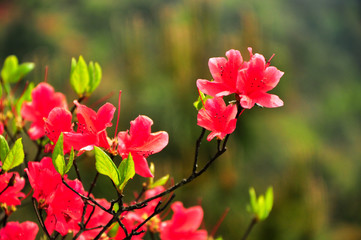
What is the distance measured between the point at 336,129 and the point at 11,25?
3.76 metres

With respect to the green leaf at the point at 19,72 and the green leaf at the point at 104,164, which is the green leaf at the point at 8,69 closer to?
the green leaf at the point at 19,72

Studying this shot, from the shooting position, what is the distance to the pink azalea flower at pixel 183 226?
49 cm

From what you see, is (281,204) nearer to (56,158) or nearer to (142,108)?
(142,108)

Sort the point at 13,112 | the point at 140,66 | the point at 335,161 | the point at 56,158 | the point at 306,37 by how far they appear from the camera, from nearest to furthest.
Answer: the point at 56,158 < the point at 13,112 < the point at 140,66 < the point at 335,161 < the point at 306,37

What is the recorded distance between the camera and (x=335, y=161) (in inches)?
169

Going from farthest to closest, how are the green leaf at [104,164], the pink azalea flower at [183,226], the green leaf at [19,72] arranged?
1. the green leaf at [19,72]
2. the pink azalea flower at [183,226]
3. the green leaf at [104,164]

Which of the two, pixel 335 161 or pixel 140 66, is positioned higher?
pixel 140 66

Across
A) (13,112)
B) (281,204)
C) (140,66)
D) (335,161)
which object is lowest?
(335,161)

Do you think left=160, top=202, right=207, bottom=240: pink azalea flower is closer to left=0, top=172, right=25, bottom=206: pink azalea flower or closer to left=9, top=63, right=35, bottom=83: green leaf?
left=0, top=172, right=25, bottom=206: pink azalea flower

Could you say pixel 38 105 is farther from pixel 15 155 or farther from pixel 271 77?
pixel 271 77

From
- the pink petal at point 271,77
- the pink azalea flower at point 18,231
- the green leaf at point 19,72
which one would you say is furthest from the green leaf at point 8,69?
the pink petal at point 271,77

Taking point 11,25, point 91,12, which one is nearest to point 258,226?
point 91,12

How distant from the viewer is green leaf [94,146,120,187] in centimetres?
33

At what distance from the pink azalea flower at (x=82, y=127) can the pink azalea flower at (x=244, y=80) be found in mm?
87
